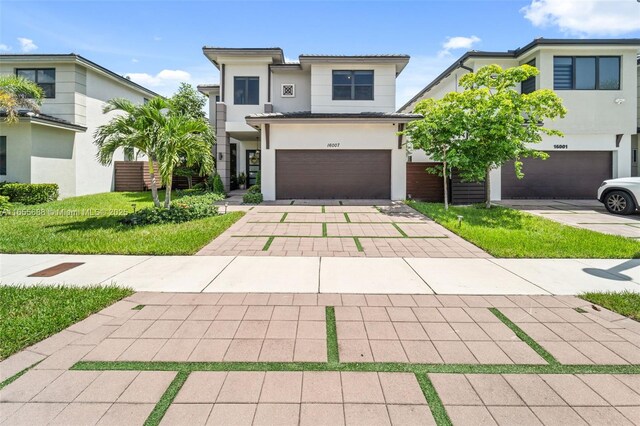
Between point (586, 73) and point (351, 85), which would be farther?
point (351, 85)

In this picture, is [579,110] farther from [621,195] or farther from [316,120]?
[316,120]

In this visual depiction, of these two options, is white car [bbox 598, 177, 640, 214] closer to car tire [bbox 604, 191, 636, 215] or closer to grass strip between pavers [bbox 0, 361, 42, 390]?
car tire [bbox 604, 191, 636, 215]

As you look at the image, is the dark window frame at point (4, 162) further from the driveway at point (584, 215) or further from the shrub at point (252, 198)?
the driveway at point (584, 215)

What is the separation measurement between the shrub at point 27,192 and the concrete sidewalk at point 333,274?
31.7ft

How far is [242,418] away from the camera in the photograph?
246 centimetres

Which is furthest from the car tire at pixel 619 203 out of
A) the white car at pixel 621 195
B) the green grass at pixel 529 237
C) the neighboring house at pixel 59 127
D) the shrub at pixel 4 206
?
the neighboring house at pixel 59 127

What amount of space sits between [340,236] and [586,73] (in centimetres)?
1613

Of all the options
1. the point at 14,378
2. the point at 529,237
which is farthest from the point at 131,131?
the point at 529,237

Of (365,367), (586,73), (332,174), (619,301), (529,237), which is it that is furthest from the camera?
(586,73)

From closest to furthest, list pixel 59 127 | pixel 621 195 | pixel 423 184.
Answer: pixel 621 195 < pixel 59 127 < pixel 423 184

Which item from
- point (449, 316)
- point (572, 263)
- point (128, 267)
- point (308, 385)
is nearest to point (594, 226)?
point (572, 263)

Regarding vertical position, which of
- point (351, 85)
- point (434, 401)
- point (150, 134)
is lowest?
point (434, 401)

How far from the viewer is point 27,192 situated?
47.7 feet

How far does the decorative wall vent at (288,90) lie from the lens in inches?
746
